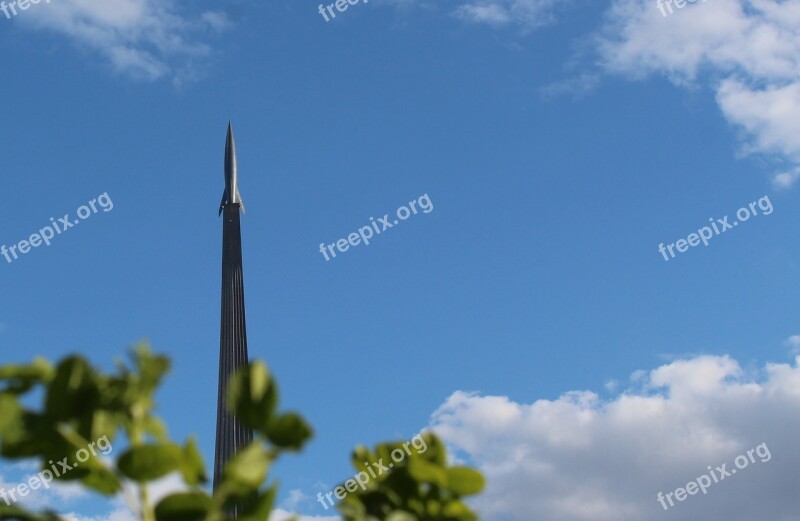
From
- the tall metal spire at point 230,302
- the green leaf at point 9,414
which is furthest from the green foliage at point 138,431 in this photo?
the tall metal spire at point 230,302

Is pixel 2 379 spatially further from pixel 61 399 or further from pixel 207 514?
pixel 207 514

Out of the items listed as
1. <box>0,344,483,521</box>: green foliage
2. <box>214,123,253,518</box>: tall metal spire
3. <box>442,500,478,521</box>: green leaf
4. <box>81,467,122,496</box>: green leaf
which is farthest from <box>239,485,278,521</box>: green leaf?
<box>214,123,253,518</box>: tall metal spire

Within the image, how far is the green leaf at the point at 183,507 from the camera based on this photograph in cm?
187

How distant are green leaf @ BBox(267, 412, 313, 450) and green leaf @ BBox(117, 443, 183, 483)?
7.0 inches

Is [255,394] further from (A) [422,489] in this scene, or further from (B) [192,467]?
(A) [422,489]

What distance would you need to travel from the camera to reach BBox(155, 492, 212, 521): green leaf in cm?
187

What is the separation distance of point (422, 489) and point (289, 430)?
57cm

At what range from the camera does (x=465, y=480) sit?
89.8 inches

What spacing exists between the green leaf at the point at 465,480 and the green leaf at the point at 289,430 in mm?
551

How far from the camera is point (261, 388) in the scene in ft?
5.97

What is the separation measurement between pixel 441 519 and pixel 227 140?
4664 cm

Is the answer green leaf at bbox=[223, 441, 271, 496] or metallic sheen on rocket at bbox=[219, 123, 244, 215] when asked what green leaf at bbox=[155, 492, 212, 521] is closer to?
green leaf at bbox=[223, 441, 271, 496]

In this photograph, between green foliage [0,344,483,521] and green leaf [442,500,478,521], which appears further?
green leaf [442,500,478,521]

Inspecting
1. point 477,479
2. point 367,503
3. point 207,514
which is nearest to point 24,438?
point 207,514
